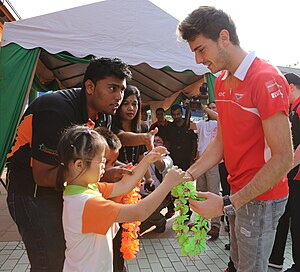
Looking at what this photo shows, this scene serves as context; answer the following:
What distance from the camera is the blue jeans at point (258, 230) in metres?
1.55

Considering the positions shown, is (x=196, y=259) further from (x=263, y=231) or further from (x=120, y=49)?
(x=120, y=49)

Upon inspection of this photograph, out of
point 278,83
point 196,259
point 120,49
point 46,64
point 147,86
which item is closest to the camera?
point 278,83

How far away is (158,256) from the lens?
11.9ft

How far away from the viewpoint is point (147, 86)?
29.8ft

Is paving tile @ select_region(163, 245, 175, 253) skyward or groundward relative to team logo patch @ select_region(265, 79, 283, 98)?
groundward

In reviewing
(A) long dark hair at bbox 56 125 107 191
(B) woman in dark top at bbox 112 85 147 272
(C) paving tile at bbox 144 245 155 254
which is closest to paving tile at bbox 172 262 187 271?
(C) paving tile at bbox 144 245 155 254

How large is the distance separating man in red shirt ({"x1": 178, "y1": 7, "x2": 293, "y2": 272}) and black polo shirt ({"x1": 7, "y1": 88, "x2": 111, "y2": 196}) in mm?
841

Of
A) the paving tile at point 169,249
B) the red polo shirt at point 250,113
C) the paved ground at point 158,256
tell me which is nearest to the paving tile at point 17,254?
the paved ground at point 158,256

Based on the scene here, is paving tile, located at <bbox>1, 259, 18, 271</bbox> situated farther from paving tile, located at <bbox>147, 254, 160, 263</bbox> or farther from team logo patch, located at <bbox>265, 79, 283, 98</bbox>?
team logo patch, located at <bbox>265, 79, 283, 98</bbox>

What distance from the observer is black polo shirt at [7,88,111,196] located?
1715 mm

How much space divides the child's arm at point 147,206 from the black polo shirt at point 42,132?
53 cm

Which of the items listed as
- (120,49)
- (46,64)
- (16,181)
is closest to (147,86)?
(46,64)

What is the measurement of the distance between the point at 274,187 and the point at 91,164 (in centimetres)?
101

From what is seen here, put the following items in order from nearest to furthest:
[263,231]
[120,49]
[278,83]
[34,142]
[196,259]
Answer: [278,83] → [263,231] → [34,142] → [196,259] → [120,49]
